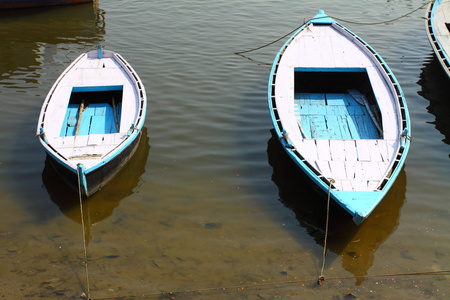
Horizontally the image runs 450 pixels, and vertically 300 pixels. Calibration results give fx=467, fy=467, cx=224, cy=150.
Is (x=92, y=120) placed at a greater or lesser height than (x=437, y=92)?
lesser

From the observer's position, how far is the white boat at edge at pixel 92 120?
8.09 m

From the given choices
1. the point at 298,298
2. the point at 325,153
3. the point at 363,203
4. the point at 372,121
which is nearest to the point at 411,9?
the point at 372,121

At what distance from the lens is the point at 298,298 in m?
6.66

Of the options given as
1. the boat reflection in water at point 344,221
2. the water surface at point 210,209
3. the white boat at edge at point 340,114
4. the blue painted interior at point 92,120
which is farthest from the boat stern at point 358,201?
the blue painted interior at point 92,120

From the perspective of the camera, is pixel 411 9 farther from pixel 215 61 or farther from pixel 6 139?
pixel 6 139

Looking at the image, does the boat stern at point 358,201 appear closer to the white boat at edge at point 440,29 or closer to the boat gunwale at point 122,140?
the boat gunwale at point 122,140

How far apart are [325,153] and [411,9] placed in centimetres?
1336

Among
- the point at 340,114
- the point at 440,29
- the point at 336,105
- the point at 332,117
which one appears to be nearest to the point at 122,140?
the point at 332,117

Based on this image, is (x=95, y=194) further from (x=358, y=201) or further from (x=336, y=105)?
(x=336, y=105)

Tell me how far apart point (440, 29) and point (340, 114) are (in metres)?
5.54

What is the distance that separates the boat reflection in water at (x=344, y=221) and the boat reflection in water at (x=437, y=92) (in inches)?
101

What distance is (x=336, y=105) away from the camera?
10703mm

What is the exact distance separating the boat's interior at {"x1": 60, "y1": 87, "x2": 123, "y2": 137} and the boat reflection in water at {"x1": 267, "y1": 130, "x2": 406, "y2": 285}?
3773 millimetres

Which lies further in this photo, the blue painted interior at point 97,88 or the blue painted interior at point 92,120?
the blue painted interior at point 97,88
